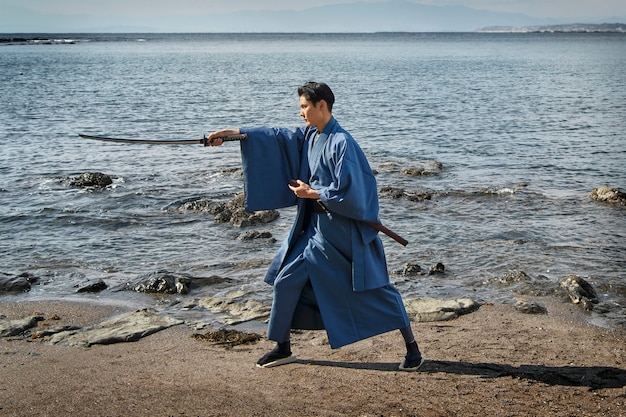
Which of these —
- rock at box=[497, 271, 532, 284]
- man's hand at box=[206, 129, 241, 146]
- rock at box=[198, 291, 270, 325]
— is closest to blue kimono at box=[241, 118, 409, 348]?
man's hand at box=[206, 129, 241, 146]

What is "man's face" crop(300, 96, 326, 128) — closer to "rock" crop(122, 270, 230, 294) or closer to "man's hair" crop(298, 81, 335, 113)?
"man's hair" crop(298, 81, 335, 113)

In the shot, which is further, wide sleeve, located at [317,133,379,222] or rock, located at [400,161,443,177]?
rock, located at [400,161,443,177]

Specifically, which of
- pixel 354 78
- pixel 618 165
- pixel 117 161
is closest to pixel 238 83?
pixel 354 78

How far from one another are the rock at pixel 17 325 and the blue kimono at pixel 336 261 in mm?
2702

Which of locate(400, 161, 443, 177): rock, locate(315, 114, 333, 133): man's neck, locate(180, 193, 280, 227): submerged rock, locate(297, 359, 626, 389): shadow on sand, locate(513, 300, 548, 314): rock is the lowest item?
locate(400, 161, 443, 177): rock

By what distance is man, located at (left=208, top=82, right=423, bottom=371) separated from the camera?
5.29m

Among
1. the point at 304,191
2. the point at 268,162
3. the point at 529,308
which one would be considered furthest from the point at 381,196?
the point at 304,191

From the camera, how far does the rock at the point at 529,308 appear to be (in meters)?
7.44

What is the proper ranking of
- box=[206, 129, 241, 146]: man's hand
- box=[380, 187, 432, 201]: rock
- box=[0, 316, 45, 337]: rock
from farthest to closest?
box=[380, 187, 432, 201]: rock < box=[0, 316, 45, 337]: rock < box=[206, 129, 241, 146]: man's hand

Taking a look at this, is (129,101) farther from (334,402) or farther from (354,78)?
(334,402)

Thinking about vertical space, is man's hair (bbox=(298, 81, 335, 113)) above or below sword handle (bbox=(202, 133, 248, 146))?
above

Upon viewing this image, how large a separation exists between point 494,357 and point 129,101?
31183 millimetres

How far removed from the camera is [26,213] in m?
12.6

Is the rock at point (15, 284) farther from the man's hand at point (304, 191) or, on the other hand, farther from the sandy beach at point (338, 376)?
the man's hand at point (304, 191)
